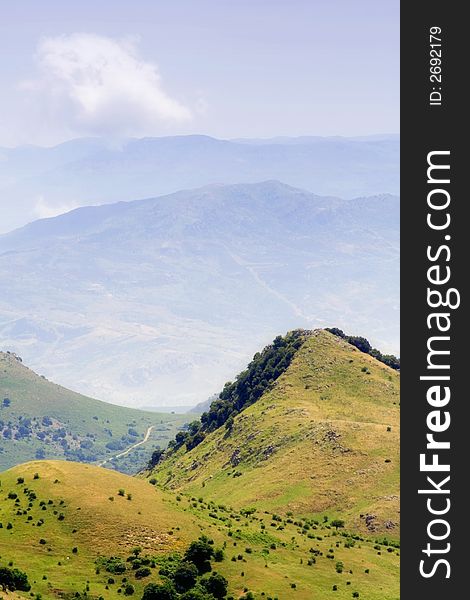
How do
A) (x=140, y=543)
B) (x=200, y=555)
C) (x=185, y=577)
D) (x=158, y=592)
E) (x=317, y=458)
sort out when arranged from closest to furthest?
(x=158, y=592), (x=185, y=577), (x=200, y=555), (x=140, y=543), (x=317, y=458)

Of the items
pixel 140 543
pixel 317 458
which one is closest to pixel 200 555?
pixel 140 543

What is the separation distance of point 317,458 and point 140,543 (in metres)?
63.5

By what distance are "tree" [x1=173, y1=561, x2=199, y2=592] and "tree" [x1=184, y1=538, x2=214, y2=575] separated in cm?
242

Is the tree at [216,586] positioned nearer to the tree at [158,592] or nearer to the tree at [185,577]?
the tree at [185,577]

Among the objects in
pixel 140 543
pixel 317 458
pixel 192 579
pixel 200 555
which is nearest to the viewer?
pixel 192 579

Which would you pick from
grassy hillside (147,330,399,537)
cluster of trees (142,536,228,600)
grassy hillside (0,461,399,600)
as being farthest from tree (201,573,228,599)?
grassy hillside (147,330,399,537)

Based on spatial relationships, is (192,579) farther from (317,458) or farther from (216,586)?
(317,458)

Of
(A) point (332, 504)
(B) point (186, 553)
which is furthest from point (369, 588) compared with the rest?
(A) point (332, 504)

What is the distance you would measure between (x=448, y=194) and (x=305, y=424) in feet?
407

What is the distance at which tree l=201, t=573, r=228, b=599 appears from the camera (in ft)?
312

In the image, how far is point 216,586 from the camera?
313 feet

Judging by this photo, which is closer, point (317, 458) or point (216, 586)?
point (216, 586)

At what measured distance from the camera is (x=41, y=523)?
4166 inches

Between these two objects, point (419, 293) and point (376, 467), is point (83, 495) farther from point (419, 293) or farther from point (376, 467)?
point (419, 293)
